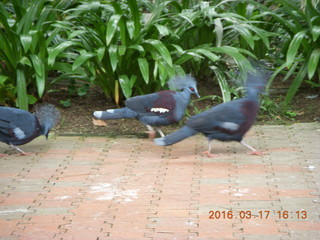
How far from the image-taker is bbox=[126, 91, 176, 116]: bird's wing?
618 centimetres

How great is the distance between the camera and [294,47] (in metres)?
6.90

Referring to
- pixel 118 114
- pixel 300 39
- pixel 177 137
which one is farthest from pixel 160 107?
pixel 300 39

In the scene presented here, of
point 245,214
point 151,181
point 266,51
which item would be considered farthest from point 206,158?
point 266,51

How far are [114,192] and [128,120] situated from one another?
235 centimetres

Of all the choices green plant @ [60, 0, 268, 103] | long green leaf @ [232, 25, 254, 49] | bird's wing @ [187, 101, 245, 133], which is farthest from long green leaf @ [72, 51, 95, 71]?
long green leaf @ [232, 25, 254, 49]

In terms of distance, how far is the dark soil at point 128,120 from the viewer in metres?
6.77

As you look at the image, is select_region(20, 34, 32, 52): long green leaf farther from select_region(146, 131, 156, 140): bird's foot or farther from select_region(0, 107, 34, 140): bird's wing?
select_region(146, 131, 156, 140): bird's foot

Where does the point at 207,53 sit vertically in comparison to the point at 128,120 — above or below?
above

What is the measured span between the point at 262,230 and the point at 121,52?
3.24 m

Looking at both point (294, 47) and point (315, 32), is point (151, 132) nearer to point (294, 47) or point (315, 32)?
point (294, 47)

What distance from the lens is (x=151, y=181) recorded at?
16.7ft

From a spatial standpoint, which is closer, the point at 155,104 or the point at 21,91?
the point at 155,104

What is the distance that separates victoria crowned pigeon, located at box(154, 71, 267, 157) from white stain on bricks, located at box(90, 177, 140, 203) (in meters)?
0.86

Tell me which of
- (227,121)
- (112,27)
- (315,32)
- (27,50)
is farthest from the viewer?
(315,32)
